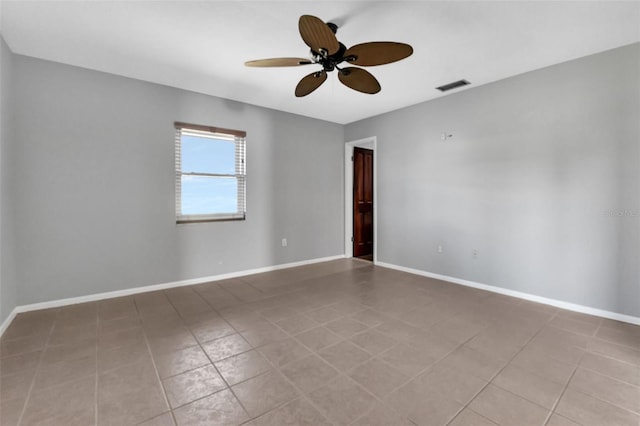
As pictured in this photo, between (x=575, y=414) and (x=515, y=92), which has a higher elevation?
(x=515, y=92)

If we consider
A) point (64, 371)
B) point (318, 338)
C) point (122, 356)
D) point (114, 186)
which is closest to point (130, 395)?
point (122, 356)

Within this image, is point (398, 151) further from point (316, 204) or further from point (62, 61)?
point (62, 61)

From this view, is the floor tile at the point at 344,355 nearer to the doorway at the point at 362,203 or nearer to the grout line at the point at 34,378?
the grout line at the point at 34,378

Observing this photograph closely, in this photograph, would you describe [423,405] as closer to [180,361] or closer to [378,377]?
[378,377]

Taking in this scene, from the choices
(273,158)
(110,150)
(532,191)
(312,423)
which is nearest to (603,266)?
(532,191)

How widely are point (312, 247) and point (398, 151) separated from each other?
2304 millimetres

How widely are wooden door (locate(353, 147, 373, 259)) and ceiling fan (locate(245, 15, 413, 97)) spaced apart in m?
3.23

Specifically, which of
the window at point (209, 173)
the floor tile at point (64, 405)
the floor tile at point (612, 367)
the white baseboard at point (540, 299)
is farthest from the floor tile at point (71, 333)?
the white baseboard at point (540, 299)

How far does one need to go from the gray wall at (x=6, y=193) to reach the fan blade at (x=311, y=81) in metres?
2.73

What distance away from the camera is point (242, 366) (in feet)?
6.40

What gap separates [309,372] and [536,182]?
10.7 ft

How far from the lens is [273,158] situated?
15.1ft

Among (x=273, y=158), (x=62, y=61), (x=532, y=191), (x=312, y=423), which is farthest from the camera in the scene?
(x=273, y=158)

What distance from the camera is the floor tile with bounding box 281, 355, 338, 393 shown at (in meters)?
1.76
